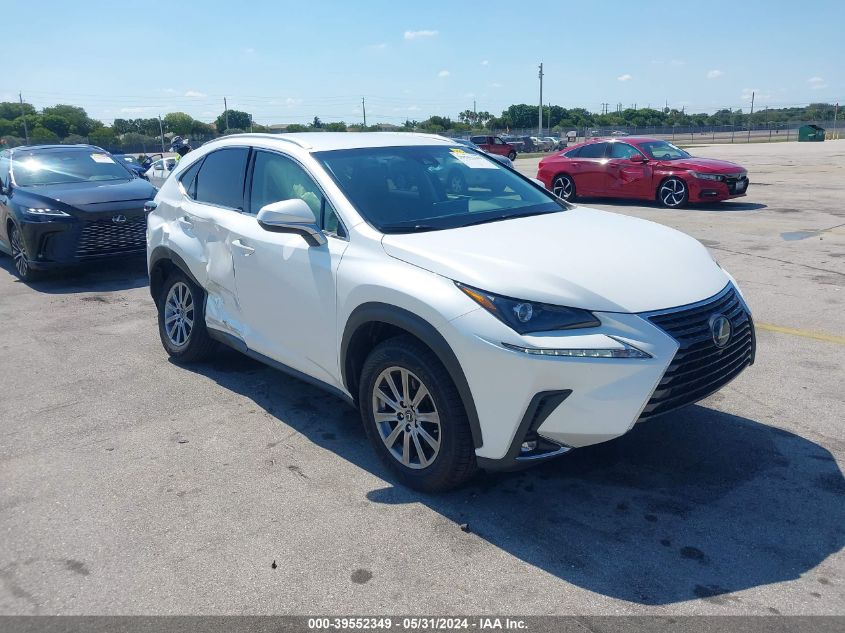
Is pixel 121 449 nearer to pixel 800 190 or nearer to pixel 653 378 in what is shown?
pixel 653 378

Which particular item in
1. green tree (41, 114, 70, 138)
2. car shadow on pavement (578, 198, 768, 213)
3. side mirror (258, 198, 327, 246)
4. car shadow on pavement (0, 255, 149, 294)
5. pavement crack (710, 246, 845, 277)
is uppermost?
green tree (41, 114, 70, 138)

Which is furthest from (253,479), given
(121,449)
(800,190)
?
(800,190)

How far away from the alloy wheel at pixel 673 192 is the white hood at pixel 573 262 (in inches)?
425

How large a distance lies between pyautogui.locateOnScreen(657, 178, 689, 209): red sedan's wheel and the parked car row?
1008 cm

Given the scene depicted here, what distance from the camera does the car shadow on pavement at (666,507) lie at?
3.01 m

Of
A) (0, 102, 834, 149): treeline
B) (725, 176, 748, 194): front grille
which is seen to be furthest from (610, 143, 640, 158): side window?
(0, 102, 834, 149): treeline

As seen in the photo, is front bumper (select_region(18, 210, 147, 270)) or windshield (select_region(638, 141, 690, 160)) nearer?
front bumper (select_region(18, 210, 147, 270))

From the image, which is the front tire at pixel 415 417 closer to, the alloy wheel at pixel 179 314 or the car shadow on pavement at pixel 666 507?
the car shadow on pavement at pixel 666 507

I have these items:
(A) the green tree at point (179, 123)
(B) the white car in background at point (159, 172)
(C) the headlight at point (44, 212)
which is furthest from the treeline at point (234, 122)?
(C) the headlight at point (44, 212)

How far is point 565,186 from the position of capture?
53.8ft

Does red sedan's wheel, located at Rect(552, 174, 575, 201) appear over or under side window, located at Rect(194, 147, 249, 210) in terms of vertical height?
under

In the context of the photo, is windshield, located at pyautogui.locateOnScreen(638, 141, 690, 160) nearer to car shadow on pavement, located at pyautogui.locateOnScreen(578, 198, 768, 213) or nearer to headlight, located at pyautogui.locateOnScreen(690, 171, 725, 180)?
headlight, located at pyautogui.locateOnScreen(690, 171, 725, 180)

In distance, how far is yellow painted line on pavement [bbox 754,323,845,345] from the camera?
5.84 meters

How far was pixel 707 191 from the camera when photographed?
14.0 meters
